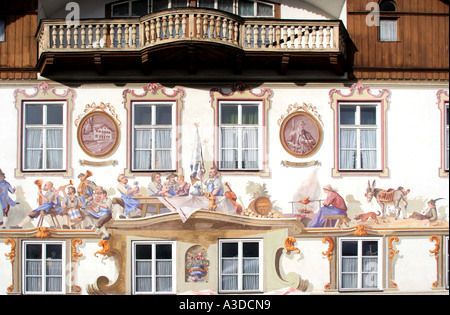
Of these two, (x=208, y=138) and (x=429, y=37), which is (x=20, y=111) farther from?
(x=429, y=37)

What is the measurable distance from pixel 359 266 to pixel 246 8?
748 cm

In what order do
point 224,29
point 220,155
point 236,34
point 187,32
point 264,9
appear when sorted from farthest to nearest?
point 264,9, point 220,155, point 236,34, point 224,29, point 187,32

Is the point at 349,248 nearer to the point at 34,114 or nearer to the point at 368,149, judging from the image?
the point at 368,149

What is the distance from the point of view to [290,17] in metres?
18.6

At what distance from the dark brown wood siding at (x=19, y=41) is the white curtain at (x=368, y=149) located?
28.6 feet

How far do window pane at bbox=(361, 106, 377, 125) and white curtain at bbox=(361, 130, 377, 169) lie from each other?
0.25 meters

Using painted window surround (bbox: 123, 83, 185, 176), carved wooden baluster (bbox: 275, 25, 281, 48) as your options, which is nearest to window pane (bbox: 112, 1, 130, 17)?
painted window surround (bbox: 123, 83, 185, 176)

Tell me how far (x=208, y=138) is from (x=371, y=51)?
4.89 meters

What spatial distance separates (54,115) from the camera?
1789 centimetres

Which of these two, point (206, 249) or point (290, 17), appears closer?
point (206, 249)

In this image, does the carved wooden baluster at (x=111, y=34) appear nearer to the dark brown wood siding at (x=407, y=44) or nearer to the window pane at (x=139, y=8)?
the window pane at (x=139, y=8)

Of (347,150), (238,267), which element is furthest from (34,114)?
(347,150)

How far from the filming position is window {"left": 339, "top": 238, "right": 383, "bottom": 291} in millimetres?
17453

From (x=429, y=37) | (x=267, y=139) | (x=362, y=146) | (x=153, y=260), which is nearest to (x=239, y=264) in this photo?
(x=153, y=260)
